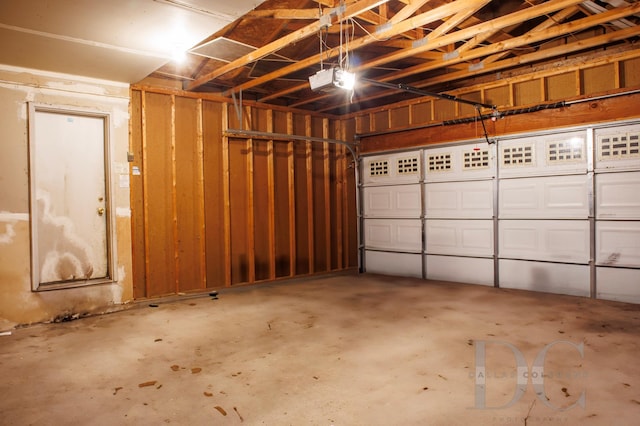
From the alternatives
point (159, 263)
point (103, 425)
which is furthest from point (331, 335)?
point (159, 263)

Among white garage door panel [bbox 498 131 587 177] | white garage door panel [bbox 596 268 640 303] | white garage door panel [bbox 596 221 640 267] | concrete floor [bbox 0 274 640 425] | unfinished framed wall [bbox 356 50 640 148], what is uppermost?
unfinished framed wall [bbox 356 50 640 148]

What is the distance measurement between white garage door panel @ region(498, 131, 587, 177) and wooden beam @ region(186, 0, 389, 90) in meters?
3.47

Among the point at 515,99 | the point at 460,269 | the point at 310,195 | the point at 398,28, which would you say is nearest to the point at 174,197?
the point at 310,195

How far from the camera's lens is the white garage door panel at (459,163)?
20.5 ft

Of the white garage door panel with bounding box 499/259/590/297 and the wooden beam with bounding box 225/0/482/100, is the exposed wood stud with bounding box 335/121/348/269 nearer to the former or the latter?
the wooden beam with bounding box 225/0/482/100

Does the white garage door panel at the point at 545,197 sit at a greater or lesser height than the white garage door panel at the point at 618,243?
greater

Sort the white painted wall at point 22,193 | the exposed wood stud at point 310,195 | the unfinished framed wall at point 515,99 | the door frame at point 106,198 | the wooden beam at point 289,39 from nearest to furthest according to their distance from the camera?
1. the wooden beam at point 289,39
2. the white painted wall at point 22,193
3. the door frame at point 106,198
4. the unfinished framed wall at point 515,99
5. the exposed wood stud at point 310,195

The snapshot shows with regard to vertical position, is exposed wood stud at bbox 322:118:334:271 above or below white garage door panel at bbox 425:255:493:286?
above

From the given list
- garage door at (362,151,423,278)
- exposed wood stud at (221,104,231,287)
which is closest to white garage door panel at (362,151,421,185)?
garage door at (362,151,423,278)

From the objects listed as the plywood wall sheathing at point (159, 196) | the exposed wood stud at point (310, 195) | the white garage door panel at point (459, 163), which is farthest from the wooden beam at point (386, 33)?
the white garage door panel at point (459, 163)

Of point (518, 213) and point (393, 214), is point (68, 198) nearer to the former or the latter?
point (393, 214)

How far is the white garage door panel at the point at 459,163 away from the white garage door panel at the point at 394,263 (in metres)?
1.38

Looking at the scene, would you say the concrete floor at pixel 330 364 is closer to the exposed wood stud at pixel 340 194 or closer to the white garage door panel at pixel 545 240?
the white garage door panel at pixel 545 240

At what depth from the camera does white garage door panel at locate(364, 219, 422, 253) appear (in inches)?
279
